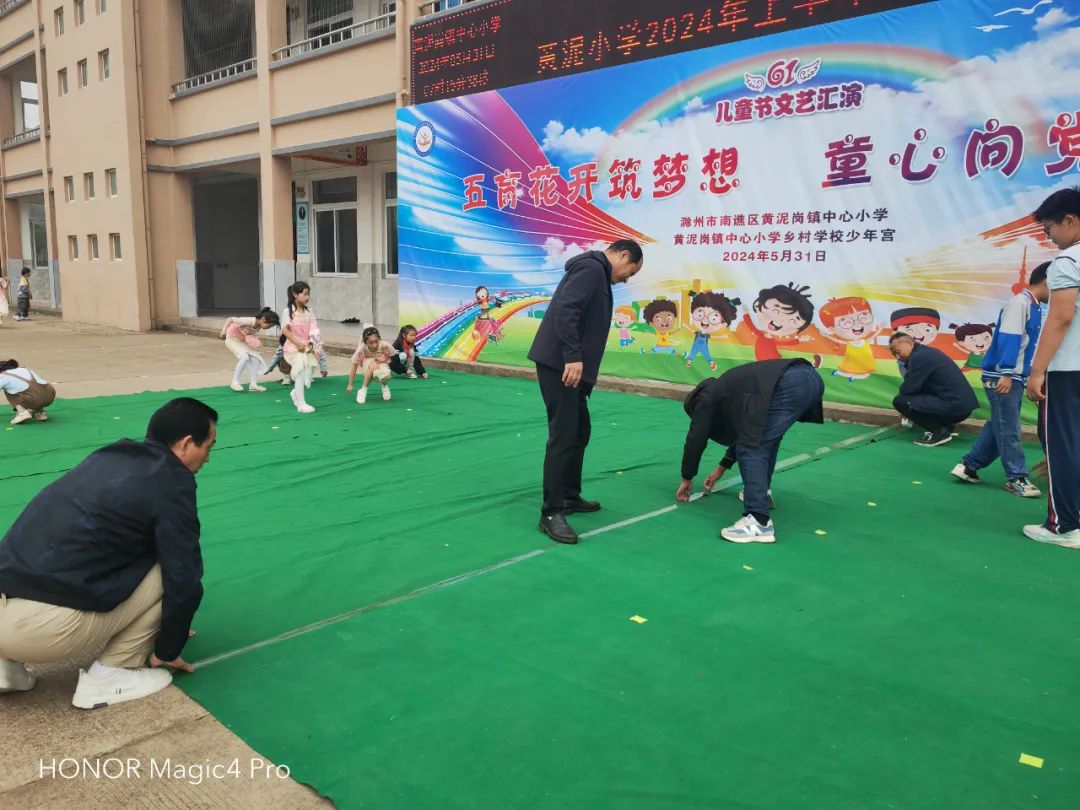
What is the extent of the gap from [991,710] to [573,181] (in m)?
8.25

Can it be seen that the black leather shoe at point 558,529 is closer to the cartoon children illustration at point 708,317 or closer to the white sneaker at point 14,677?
the white sneaker at point 14,677

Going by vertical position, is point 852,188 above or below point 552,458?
above

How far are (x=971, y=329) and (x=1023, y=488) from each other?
227cm

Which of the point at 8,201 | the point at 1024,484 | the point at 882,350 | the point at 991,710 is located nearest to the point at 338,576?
the point at 991,710

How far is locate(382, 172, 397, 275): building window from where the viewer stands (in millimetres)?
15719

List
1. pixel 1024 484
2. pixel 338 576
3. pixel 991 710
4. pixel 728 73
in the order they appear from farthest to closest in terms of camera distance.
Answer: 1. pixel 728 73
2. pixel 1024 484
3. pixel 338 576
4. pixel 991 710

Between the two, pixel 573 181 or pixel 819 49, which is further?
pixel 573 181

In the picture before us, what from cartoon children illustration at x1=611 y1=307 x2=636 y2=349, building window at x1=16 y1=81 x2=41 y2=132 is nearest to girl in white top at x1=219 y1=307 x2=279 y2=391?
cartoon children illustration at x1=611 y1=307 x2=636 y2=349

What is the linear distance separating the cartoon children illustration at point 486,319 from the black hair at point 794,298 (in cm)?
390

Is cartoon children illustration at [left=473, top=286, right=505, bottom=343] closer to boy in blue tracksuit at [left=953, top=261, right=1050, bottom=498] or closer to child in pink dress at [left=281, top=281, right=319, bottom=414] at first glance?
child in pink dress at [left=281, top=281, right=319, bottom=414]

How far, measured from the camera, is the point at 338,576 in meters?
3.80

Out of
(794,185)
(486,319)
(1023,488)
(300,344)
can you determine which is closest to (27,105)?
(486,319)

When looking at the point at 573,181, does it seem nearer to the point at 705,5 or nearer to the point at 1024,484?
the point at 705,5

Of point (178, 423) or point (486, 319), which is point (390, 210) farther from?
point (178, 423)
